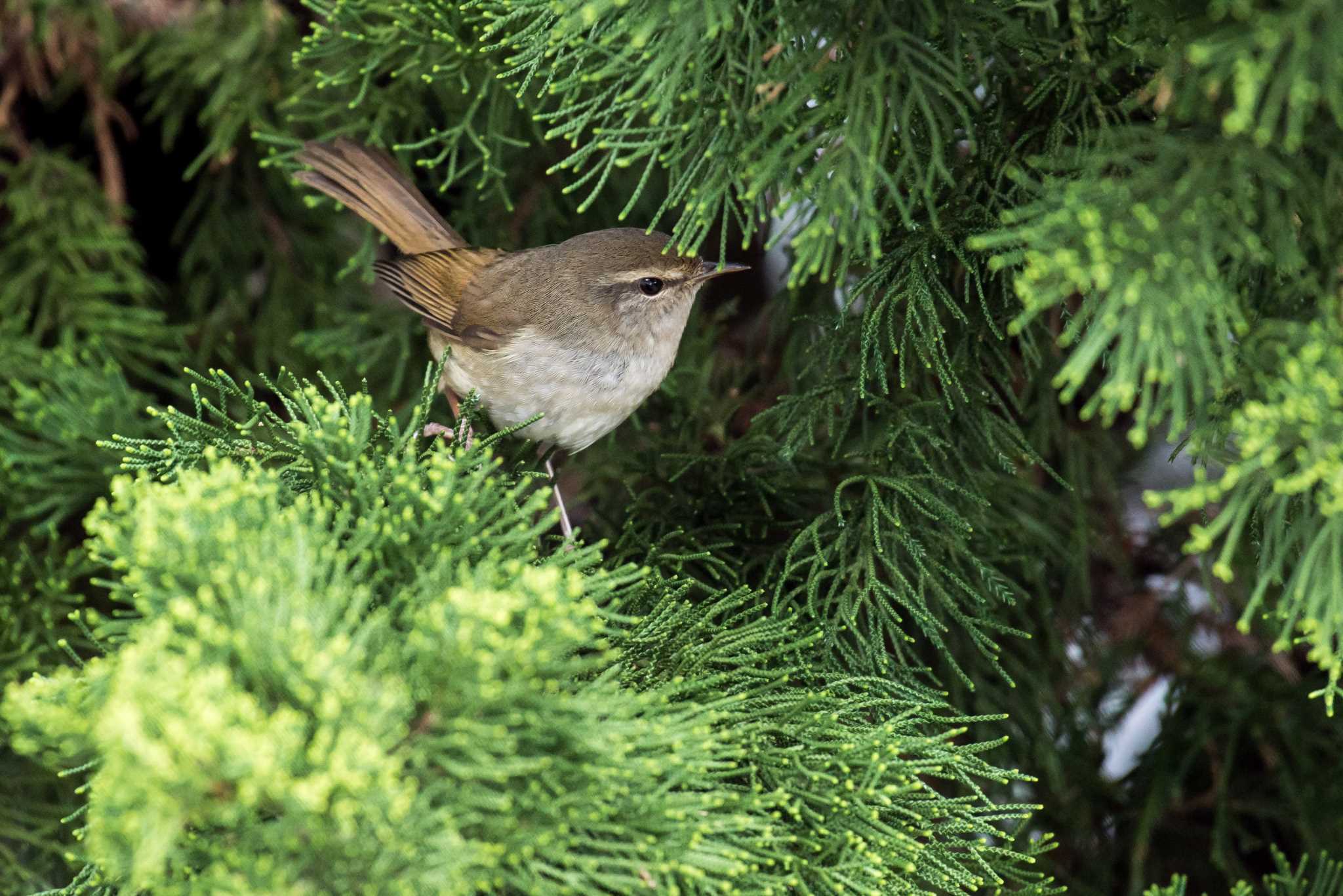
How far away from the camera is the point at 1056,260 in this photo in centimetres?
107

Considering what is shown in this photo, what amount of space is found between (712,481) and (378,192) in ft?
3.22

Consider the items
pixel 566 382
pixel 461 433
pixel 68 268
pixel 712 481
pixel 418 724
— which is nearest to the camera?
pixel 418 724

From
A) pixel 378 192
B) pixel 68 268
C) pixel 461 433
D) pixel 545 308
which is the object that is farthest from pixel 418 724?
pixel 68 268

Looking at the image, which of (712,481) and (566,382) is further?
(566,382)

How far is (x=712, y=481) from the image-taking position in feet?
6.43

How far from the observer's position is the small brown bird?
2334mm

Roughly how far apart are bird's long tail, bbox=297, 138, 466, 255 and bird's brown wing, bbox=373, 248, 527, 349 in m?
0.04

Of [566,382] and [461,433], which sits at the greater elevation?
[461,433]

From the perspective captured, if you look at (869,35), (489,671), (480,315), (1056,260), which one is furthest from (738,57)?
(480,315)

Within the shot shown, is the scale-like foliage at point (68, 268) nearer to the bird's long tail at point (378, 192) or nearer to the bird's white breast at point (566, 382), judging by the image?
the bird's long tail at point (378, 192)

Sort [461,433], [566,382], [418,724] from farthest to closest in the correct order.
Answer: [566,382]
[461,433]
[418,724]

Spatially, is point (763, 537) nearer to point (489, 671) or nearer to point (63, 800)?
point (489, 671)

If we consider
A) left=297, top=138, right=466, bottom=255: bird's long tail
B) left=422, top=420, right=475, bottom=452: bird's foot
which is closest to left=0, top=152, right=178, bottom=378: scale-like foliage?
left=297, top=138, right=466, bottom=255: bird's long tail

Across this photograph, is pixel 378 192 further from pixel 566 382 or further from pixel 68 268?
pixel 68 268
